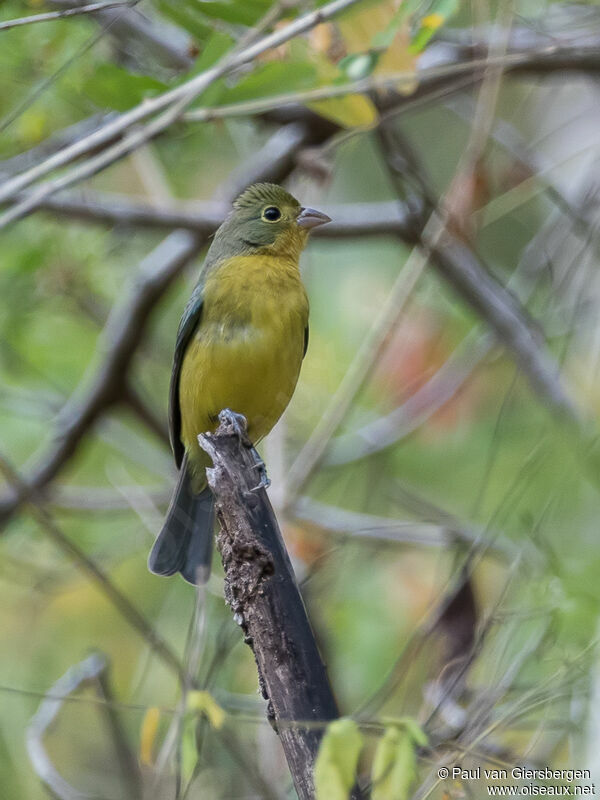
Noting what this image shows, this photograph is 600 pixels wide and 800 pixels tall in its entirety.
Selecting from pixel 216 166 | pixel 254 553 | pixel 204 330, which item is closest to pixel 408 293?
pixel 204 330

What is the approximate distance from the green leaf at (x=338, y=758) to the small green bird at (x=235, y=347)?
1.98m

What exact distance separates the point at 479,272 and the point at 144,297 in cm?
168

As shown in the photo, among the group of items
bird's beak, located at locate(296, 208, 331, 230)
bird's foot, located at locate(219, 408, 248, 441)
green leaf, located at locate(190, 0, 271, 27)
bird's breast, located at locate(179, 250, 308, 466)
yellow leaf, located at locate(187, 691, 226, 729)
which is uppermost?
bird's beak, located at locate(296, 208, 331, 230)

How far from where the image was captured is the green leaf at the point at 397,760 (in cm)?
225

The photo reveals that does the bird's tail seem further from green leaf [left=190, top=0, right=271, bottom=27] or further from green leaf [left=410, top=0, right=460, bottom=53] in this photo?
green leaf [left=410, top=0, right=460, bottom=53]

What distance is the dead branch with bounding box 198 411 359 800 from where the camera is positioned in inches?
98.1

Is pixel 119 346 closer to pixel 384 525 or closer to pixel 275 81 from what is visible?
pixel 384 525

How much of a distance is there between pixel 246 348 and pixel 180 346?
0.41m

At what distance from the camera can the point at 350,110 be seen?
397cm

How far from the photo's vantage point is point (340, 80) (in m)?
3.81

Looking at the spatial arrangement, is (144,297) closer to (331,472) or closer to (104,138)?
(331,472)

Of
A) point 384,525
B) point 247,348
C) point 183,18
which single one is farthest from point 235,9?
point 384,525

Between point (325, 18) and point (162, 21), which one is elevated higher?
point (162, 21)

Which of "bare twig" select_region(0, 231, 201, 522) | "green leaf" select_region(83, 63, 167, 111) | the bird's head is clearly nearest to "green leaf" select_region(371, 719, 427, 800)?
"green leaf" select_region(83, 63, 167, 111)
